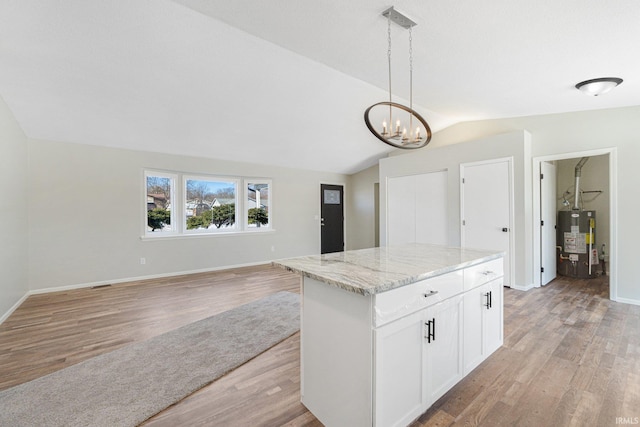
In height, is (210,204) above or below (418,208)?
above

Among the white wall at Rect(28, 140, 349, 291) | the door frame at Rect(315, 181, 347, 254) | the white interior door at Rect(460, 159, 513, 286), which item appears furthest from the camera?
the door frame at Rect(315, 181, 347, 254)

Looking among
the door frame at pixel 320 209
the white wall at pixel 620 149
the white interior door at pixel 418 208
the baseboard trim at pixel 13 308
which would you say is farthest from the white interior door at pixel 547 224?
the baseboard trim at pixel 13 308

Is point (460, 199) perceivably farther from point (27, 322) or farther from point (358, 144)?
point (27, 322)

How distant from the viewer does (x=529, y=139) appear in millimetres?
4305

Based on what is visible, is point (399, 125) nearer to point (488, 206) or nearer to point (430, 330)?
point (430, 330)

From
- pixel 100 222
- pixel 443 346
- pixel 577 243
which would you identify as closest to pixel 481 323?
pixel 443 346

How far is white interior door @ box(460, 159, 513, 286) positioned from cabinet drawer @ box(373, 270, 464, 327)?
3.11m

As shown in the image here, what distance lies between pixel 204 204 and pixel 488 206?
518cm

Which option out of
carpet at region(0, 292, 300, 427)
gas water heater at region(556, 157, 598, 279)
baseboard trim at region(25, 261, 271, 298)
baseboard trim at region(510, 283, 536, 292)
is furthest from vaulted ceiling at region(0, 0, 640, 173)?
carpet at region(0, 292, 300, 427)

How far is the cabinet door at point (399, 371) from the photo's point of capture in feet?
4.40

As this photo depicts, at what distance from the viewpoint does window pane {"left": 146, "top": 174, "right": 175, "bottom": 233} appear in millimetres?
5043

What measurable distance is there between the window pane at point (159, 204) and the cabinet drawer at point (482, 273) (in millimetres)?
5052

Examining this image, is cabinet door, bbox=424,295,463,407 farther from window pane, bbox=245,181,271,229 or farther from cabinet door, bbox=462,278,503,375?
window pane, bbox=245,181,271,229

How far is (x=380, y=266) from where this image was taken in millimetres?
1702
